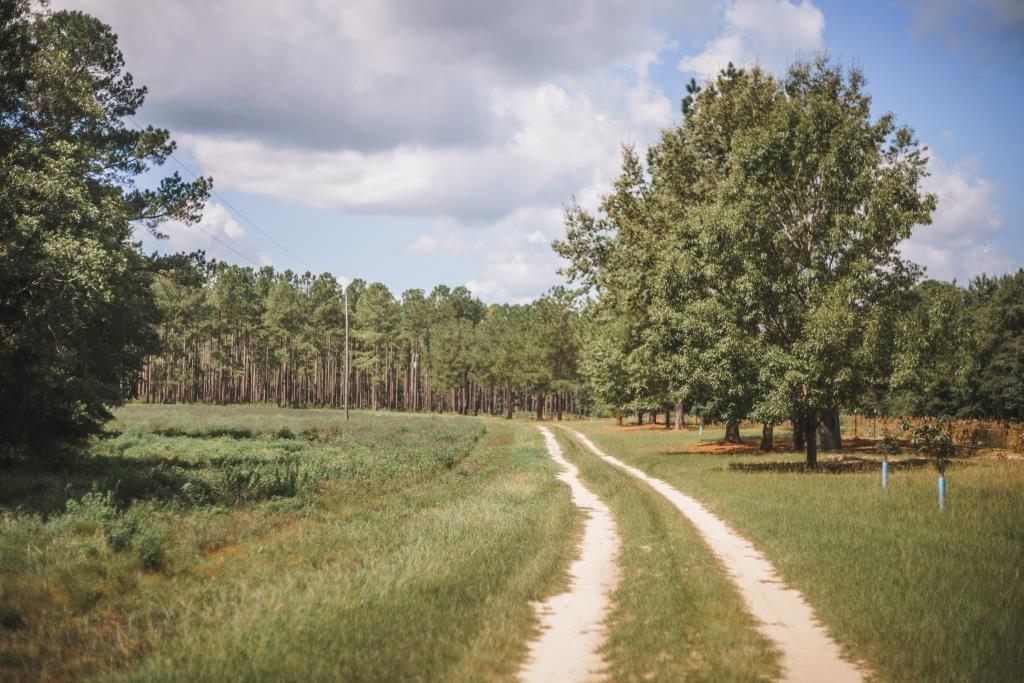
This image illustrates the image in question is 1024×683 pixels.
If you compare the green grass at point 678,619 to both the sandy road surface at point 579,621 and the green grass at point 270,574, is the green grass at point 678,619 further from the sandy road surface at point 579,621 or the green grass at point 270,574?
the green grass at point 270,574

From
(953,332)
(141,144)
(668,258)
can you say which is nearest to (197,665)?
(668,258)

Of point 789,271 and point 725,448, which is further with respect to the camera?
point 725,448

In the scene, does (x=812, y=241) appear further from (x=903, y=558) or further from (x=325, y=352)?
(x=325, y=352)

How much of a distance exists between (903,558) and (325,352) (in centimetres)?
11432

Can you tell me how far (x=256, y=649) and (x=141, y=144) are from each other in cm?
2942

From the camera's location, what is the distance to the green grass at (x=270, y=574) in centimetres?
729

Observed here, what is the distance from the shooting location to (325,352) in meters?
119

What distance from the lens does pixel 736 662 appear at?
711 centimetres

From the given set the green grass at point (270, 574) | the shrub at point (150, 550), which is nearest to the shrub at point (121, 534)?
the green grass at point (270, 574)

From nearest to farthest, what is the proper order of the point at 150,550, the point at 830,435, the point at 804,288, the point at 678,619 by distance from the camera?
the point at 678,619 → the point at 150,550 → the point at 804,288 → the point at 830,435

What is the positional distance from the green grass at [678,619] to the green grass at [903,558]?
1.11 meters

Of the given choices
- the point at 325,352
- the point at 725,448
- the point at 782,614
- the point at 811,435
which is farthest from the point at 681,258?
the point at 325,352

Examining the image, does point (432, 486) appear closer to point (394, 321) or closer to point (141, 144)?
point (141, 144)

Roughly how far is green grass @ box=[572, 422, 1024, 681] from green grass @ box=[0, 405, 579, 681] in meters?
3.85
